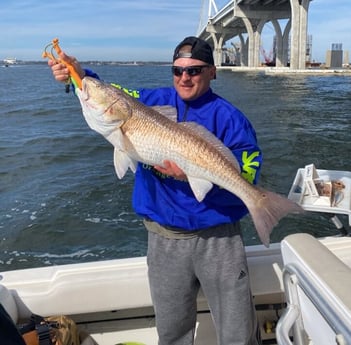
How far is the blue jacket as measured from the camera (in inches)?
122

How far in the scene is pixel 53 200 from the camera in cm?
1022

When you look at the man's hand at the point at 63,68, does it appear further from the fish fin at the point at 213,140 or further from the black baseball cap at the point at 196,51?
the fish fin at the point at 213,140

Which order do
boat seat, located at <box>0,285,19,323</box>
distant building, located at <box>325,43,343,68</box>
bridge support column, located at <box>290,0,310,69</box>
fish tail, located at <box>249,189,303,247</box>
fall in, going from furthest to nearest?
distant building, located at <box>325,43,343,68</box> < bridge support column, located at <box>290,0,310,69</box> < boat seat, located at <box>0,285,19,323</box> < fish tail, located at <box>249,189,303,247</box>

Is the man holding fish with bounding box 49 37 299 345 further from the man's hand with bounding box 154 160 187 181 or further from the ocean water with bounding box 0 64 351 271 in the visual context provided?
the ocean water with bounding box 0 64 351 271

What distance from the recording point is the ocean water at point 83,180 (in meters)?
8.02

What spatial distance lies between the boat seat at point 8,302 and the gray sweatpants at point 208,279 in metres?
1.13

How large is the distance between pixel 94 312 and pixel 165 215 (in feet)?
4.12

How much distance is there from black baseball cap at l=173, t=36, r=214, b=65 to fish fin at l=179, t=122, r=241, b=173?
51 cm

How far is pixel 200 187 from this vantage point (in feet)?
9.81

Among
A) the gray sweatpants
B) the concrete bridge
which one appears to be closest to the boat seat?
the gray sweatpants

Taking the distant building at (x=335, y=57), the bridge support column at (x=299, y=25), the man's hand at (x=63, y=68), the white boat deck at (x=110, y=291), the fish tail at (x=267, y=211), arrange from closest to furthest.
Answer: the fish tail at (x=267, y=211) → the man's hand at (x=63, y=68) → the white boat deck at (x=110, y=291) → the bridge support column at (x=299, y=25) → the distant building at (x=335, y=57)

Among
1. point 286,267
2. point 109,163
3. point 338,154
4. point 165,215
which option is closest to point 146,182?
point 165,215

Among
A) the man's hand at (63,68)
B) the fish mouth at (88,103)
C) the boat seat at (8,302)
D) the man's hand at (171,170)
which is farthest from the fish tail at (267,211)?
the boat seat at (8,302)

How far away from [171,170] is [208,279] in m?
0.82
